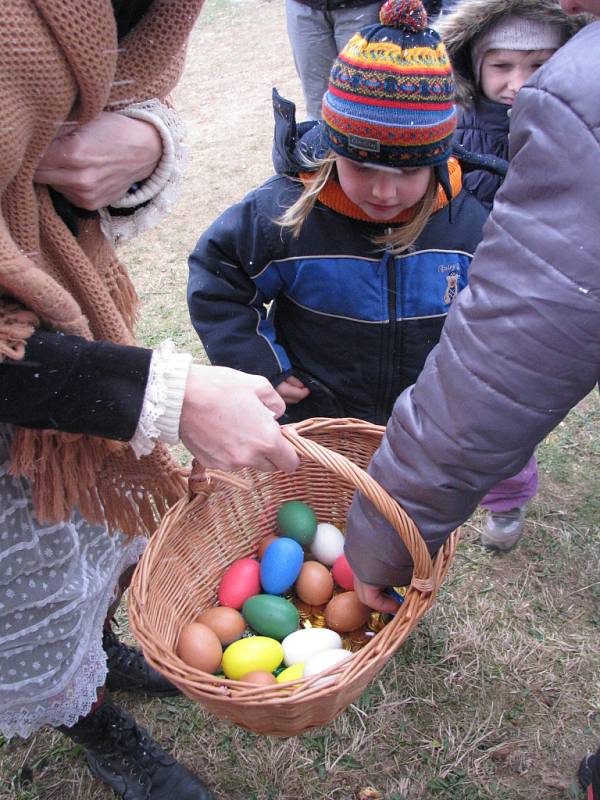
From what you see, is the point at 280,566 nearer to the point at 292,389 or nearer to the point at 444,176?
the point at 292,389

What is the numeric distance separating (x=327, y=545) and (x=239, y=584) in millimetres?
234

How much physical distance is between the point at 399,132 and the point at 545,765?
1518 millimetres

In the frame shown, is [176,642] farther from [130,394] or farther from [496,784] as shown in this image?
[496,784]

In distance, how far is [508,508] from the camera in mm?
2137

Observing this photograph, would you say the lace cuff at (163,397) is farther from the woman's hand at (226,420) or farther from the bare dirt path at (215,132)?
the bare dirt path at (215,132)

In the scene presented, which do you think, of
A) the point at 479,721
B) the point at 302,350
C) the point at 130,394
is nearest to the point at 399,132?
the point at 302,350

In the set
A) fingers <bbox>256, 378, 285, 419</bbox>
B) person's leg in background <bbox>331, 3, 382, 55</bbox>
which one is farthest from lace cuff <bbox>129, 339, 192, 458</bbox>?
person's leg in background <bbox>331, 3, 382, 55</bbox>

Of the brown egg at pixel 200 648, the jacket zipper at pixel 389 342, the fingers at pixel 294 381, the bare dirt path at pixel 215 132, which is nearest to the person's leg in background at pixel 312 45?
the bare dirt path at pixel 215 132

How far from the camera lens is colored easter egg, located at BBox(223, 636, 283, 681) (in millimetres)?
1481

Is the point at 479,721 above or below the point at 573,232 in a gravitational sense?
below

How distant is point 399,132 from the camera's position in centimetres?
150

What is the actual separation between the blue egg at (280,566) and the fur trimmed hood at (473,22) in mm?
1448

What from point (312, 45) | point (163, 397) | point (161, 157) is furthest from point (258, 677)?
point (312, 45)

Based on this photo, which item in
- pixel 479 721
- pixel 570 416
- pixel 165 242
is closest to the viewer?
pixel 479 721
